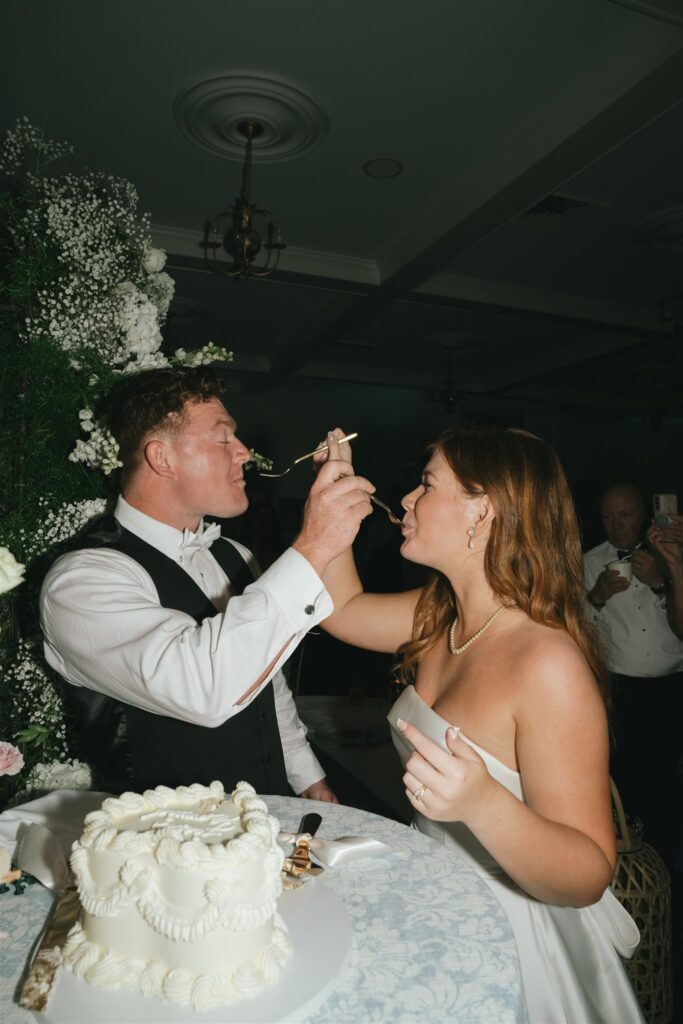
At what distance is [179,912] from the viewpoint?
915 millimetres

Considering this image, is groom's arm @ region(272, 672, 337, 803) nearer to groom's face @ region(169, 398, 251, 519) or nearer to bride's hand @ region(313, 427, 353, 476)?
groom's face @ region(169, 398, 251, 519)

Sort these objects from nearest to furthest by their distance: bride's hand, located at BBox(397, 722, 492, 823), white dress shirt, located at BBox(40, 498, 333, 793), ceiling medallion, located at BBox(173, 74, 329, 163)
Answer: bride's hand, located at BBox(397, 722, 492, 823)
white dress shirt, located at BBox(40, 498, 333, 793)
ceiling medallion, located at BBox(173, 74, 329, 163)

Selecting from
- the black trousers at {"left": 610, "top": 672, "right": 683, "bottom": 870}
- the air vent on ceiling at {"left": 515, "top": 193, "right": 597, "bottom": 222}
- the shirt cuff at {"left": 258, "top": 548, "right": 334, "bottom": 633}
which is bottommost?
the black trousers at {"left": 610, "top": 672, "right": 683, "bottom": 870}

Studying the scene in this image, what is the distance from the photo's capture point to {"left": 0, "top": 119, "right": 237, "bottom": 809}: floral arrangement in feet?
7.52

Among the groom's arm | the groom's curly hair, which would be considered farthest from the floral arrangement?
the groom's arm

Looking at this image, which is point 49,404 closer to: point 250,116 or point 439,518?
point 439,518

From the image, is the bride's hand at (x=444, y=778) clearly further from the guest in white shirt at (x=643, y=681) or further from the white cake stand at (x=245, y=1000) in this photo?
the guest in white shirt at (x=643, y=681)

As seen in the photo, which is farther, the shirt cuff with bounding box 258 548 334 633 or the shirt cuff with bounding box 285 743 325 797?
the shirt cuff with bounding box 285 743 325 797

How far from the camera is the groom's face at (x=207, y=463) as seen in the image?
2.06 meters

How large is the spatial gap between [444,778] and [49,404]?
184 cm

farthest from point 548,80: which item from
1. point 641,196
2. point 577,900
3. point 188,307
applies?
point 188,307

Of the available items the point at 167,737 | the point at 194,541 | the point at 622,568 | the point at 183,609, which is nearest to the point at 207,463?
the point at 194,541

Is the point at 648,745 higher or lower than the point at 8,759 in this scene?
lower

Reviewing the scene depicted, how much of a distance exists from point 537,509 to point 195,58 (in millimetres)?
3606
